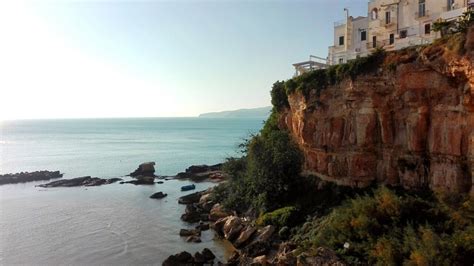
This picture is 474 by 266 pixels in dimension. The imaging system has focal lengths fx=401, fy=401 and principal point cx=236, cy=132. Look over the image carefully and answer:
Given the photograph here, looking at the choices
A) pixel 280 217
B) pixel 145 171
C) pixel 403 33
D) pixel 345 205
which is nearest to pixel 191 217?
pixel 280 217

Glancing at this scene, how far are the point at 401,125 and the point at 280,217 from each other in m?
9.79

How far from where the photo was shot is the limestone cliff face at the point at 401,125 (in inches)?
822

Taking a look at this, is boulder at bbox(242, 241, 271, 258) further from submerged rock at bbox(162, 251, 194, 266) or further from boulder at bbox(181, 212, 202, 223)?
boulder at bbox(181, 212, 202, 223)

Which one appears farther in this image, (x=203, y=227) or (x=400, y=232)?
(x=203, y=227)

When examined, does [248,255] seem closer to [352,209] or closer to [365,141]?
[352,209]

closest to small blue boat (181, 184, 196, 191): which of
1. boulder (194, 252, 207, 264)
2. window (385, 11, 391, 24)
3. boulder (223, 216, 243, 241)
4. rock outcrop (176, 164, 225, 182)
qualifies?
rock outcrop (176, 164, 225, 182)

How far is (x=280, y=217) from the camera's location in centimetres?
2716

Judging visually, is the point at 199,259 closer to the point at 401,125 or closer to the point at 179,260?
the point at 179,260

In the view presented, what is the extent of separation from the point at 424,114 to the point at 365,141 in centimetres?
426

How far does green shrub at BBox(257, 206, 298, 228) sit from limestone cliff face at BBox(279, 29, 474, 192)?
404 centimetres

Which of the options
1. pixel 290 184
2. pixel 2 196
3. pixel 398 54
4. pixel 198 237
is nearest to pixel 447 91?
pixel 398 54

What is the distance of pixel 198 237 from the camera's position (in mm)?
29578

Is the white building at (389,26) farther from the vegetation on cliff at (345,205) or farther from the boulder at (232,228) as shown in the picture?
the boulder at (232,228)

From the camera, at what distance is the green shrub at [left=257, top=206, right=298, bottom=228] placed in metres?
26.6
